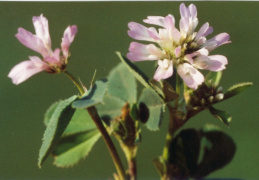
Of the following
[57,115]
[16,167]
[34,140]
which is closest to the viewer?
[57,115]

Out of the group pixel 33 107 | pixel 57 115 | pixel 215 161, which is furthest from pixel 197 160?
pixel 33 107

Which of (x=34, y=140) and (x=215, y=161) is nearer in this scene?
(x=215, y=161)

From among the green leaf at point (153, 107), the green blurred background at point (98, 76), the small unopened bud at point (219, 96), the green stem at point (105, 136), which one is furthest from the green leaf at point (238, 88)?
the green blurred background at point (98, 76)

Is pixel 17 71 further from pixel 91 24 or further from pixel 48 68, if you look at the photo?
pixel 91 24

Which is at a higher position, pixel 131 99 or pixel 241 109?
pixel 131 99

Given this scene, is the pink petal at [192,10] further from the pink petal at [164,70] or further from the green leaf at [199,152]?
the green leaf at [199,152]
